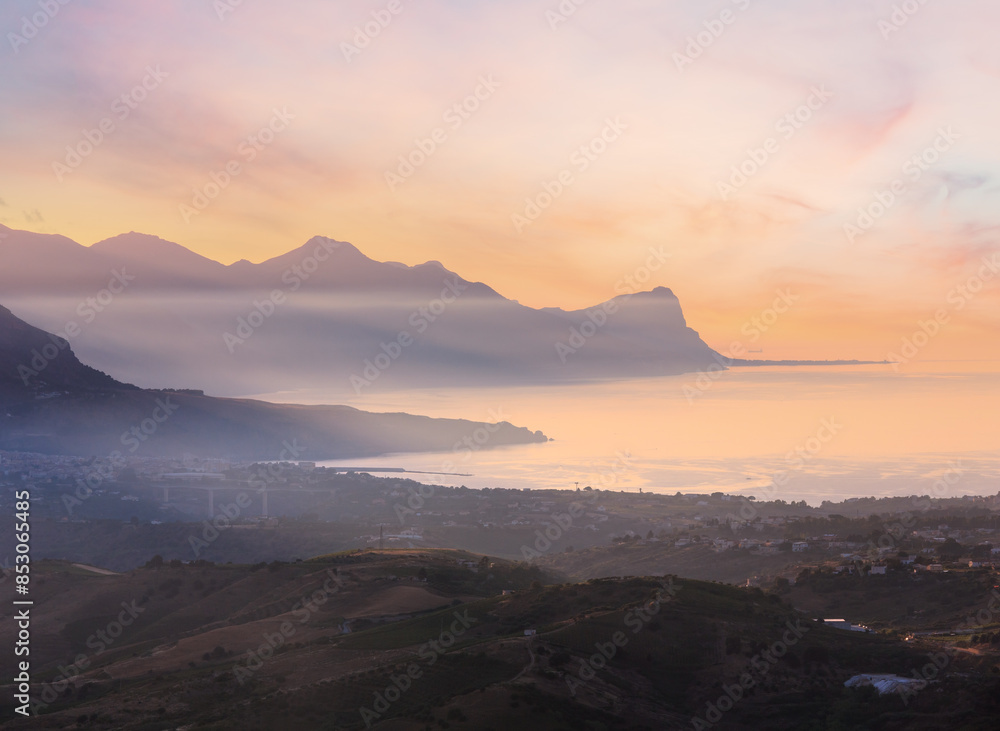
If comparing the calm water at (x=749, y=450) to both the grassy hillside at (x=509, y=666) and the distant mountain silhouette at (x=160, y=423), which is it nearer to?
the distant mountain silhouette at (x=160, y=423)

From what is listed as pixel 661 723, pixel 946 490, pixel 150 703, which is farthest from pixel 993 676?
pixel 946 490

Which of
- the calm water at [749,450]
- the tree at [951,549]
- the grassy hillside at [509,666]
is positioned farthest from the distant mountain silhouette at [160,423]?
the tree at [951,549]

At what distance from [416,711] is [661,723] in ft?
21.6

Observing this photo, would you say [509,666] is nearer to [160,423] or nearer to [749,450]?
[749,450]

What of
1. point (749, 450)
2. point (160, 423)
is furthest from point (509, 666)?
point (160, 423)

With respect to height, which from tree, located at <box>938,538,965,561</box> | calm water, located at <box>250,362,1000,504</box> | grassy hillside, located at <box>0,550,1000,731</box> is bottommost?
grassy hillside, located at <box>0,550,1000,731</box>

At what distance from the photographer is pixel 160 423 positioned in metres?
137

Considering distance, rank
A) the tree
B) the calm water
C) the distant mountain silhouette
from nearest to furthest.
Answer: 1. the tree
2. the calm water
3. the distant mountain silhouette

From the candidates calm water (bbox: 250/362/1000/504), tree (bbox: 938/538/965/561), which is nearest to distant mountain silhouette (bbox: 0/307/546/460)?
calm water (bbox: 250/362/1000/504)

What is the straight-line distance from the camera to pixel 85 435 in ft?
414

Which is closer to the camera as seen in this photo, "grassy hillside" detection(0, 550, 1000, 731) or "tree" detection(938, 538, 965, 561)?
"grassy hillside" detection(0, 550, 1000, 731)

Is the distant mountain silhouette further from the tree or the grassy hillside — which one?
the tree

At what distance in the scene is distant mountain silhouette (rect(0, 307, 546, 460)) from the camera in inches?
4951

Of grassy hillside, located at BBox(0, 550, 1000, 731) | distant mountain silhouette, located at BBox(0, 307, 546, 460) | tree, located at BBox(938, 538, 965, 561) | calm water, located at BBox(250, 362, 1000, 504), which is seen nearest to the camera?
grassy hillside, located at BBox(0, 550, 1000, 731)
